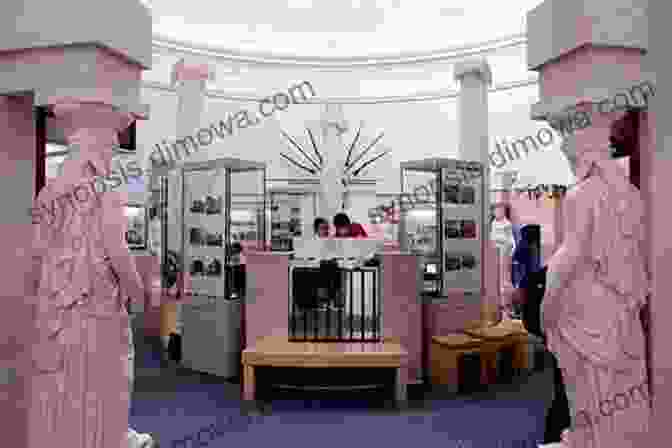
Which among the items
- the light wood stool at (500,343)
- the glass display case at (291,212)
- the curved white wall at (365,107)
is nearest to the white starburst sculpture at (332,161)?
the curved white wall at (365,107)

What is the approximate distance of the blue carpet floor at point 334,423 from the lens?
158 inches

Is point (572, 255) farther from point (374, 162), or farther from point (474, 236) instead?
point (374, 162)

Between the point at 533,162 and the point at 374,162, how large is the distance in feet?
11.3

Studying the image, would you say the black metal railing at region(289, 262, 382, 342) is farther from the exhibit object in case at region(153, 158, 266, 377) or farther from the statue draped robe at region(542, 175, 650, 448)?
the statue draped robe at region(542, 175, 650, 448)

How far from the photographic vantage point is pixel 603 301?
7.21 feet

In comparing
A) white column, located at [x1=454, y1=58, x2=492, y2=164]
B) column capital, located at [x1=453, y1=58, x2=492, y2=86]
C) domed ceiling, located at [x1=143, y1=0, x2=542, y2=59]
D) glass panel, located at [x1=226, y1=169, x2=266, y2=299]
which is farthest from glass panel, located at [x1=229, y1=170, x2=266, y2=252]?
column capital, located at [x1=453, y1=58, x2=492, y2=86]

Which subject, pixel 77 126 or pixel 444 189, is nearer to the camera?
pixel 77 126

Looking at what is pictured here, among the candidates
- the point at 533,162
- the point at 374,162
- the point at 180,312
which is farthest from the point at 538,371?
the point at 374,162

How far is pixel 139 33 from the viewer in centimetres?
249

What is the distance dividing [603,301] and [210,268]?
14.5 ft

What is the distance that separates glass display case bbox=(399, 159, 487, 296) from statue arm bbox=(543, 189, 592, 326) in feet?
12.3

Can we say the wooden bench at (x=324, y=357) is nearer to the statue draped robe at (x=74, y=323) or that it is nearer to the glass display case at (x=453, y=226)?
the glass display case at (x=453, y=226)

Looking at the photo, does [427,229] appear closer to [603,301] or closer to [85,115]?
[603,301]

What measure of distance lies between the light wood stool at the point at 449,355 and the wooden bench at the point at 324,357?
1.58 feet
